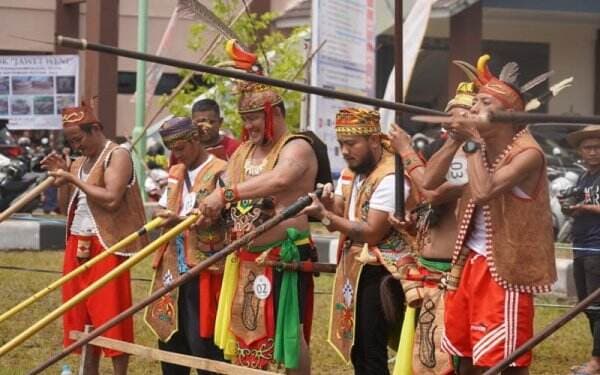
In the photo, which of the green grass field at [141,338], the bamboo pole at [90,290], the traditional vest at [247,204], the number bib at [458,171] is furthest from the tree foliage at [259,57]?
the number bib at [458,171]

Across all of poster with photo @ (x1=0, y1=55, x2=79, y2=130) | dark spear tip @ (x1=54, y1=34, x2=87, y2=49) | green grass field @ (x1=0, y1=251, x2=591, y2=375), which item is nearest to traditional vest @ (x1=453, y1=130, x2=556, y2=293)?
dark spear tip @ (x1=54, y1=34, x2=87, y2=49)

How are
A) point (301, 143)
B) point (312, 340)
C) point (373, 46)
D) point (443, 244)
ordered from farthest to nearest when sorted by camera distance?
point (373, 46), point (312, 340), point (301, 143), point (443, 244)

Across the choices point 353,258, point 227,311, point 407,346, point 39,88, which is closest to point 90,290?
point 227,311

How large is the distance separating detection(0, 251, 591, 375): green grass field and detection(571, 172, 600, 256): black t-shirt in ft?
2.66

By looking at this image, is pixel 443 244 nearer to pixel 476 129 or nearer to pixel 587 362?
pixel 476 129

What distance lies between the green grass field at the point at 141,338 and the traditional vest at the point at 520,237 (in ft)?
10.3

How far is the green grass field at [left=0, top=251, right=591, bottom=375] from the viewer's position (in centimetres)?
905

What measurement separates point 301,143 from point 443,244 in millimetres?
1016

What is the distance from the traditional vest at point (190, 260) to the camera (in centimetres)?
758

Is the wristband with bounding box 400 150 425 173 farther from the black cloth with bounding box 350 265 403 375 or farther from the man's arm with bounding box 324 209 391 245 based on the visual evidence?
the black cloth with bounding box 350 265 403 375

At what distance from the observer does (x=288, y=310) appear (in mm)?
7207

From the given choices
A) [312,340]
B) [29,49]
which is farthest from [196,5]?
[29,49]

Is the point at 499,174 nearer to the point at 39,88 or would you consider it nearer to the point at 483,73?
the point at 483,73

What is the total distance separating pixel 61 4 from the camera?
937 inches
